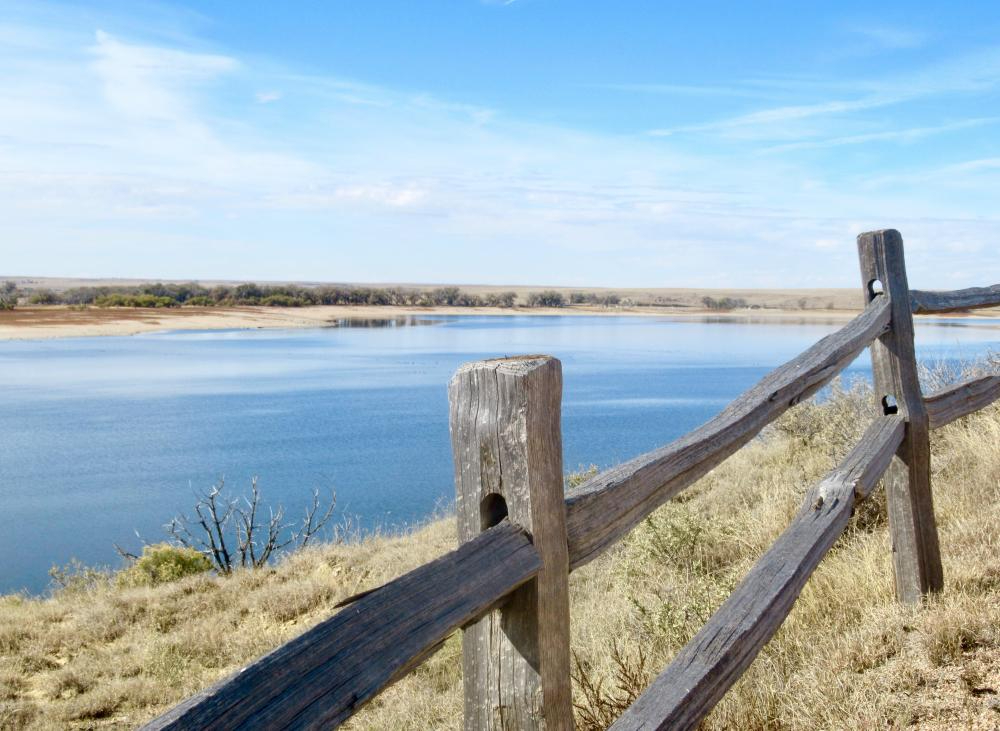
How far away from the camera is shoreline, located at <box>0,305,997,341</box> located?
221ft

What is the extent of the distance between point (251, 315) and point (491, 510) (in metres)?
86.3

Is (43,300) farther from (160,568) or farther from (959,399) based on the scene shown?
(959,399)

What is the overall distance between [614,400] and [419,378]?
11381 millimetres

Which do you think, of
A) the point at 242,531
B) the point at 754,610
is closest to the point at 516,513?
the point at 754,610

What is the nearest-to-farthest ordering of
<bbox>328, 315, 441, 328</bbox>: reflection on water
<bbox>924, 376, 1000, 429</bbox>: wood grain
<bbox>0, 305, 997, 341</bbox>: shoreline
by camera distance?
<bbox>924, 376, 1000, 429</bbox>: wood grain
<bbox>0, 305, 997, 341</bbox>: shoreline
<bbox>328, 315, 441, 328</bbox>: reflection on water

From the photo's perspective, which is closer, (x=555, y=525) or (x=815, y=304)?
(x=555, y=525)

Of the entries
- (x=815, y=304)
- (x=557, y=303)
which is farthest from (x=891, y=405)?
(x=815, y=304)

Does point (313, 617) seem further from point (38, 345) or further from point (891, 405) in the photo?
point (38, 345)

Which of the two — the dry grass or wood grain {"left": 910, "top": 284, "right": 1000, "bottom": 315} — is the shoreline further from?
wood grain {"left": 910, "top": 284, "right": 1000, "bottom": 315}

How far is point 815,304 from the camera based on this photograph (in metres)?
116

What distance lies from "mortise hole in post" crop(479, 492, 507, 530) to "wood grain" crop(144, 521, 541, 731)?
0.05m

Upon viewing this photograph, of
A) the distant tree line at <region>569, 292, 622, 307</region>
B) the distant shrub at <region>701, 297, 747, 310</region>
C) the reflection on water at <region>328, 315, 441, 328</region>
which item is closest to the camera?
the reflection on water at <region>328, 315, 441, 328</region>

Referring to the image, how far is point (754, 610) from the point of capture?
2.61 metres

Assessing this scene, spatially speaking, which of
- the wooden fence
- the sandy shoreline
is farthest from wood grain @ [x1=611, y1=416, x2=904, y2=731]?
the sandy shoreline
